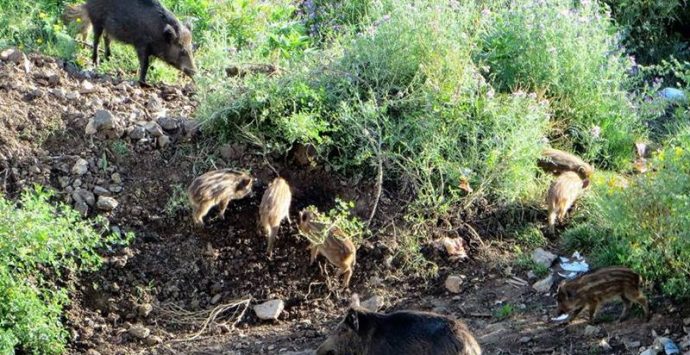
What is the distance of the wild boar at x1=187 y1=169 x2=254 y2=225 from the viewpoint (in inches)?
340

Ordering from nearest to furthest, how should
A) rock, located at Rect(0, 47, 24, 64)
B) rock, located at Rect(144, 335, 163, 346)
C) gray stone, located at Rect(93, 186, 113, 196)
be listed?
rock, located at Rect(144, 335, 163, 346) < gray stone, located at Rect(93, 186, 113, 196) < rock, located at Rect(0, 47, 24, 64)

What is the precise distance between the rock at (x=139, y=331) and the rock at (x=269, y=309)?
739 mm

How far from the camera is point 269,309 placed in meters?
8.39

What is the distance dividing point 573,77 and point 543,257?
1987 mm

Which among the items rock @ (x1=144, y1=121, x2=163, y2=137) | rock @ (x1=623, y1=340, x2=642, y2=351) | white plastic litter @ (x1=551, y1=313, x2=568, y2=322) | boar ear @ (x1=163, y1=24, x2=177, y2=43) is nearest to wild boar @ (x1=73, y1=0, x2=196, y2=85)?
boar ear @ (x1=163, y1=24, x2=177, y2=43)

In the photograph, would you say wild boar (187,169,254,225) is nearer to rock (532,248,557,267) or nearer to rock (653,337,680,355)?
rock (532,248,557,267)

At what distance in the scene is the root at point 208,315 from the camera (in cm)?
834

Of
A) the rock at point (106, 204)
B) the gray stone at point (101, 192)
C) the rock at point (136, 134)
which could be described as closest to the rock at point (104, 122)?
the rock at point (136, 134)

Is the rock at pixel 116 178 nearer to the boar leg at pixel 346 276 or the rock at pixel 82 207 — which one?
the rock at pixel 82 207

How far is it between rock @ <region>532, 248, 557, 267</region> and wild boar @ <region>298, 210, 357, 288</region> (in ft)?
4.23

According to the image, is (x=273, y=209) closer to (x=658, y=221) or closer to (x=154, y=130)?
(x=154, y=130)

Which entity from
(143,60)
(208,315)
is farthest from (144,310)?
(143,60)

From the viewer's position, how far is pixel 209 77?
9680 millimetres

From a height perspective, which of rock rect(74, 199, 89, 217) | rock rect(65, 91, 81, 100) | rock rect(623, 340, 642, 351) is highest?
rock rect(623, 340, 642, 351)
